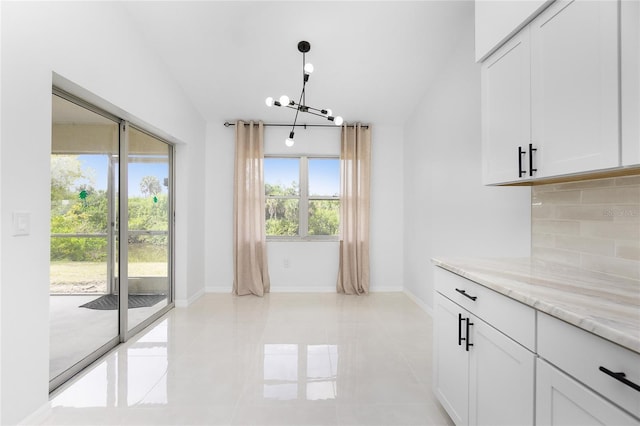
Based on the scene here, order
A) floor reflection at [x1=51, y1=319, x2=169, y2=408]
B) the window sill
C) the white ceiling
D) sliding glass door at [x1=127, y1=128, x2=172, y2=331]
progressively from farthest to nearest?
the window sill < sliding glass door at [x1=127, y1=128, x2=172, y2=331] < the white ceiling < floor reflection at [x1=51, y1=319, x2=169, y2=408]

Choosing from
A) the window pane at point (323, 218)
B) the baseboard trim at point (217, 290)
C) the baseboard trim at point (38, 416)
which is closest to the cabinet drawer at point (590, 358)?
the baseboard trim at point (38, 416)

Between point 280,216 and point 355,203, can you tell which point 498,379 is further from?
point 280,216

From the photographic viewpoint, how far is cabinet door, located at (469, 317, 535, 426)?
1077mm

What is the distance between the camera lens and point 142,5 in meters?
2.58

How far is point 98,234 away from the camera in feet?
8.09

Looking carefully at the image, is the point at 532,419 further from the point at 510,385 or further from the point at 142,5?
the point at 142,5

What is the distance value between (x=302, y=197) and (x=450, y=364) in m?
3.41

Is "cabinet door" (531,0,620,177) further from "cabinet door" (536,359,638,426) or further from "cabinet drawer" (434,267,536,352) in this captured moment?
"cabinet door" (536,359,638,426)

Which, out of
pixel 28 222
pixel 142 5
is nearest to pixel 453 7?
pixel 142 5

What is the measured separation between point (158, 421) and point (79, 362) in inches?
39.8

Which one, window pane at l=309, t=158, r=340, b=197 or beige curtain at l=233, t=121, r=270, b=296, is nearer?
beige curtain at l=233, t=121, r=270, b=296

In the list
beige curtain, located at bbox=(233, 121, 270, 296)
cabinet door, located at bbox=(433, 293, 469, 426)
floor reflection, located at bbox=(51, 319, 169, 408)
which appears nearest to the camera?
cabinet door, located at bbox=(433, 293, 469, 426)

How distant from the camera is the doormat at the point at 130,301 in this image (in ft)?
8.17

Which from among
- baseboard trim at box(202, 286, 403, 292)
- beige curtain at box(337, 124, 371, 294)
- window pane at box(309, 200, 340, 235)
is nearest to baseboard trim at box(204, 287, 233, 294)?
baseboard trim at box(202, 286, 403, 292)
